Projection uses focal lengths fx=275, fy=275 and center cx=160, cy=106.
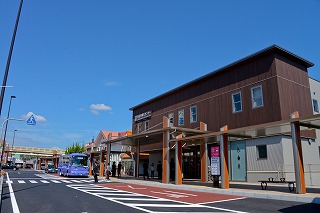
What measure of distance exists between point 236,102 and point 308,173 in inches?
292

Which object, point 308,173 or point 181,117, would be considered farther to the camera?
point 181,117

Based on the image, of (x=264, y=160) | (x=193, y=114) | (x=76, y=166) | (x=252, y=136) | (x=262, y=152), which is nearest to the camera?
(x=252, y=136)

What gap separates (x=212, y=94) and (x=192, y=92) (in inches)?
130

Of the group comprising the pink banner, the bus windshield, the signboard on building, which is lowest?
the bus windshield

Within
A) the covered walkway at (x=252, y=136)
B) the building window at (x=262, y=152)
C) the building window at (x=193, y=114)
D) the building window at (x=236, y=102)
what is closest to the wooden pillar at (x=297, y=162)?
the covered walkway at (x=252, y=136)

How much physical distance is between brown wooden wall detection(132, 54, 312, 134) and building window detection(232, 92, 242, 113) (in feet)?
1.00

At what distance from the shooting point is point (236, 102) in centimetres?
2295

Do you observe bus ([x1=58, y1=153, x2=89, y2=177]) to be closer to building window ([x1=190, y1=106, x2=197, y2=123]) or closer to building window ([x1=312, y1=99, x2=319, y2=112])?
building window ([x1=190, y1=106, x2=197, y2=123])

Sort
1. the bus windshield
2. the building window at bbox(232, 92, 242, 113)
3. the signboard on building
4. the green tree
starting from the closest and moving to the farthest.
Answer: the building window at bbox(232, 92, 242, 113) → the bus windshield → the signboard on building → the green tree

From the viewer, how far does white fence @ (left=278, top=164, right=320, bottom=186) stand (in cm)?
1852

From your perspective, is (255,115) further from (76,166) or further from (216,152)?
(76,166)

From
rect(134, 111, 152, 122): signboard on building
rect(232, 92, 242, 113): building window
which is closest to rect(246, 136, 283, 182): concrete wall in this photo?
rect(232, 92, 242, 113): building window

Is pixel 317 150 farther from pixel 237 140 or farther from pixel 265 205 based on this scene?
pixel 265 205

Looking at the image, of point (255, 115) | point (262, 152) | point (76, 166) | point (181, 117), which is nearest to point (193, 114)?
point (181, 117)
